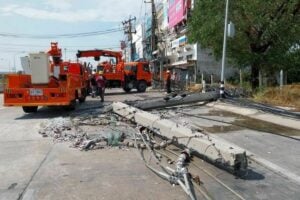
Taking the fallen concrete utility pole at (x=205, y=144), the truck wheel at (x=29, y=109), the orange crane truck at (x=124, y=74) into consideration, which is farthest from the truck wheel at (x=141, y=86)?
the fallen concrete utility pole at (x=205, y=144)

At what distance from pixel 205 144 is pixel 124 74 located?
101ft

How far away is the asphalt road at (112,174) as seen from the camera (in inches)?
278

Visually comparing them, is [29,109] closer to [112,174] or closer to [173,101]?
[173,101]

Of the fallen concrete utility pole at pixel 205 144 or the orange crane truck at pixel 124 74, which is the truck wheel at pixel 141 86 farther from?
the fallen concrete utility pole at pixel 205 144

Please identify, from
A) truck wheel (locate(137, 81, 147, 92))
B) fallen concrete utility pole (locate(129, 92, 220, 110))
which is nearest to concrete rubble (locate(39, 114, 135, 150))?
fallen concrete utility pole (locate(129, 92, 220, 110))

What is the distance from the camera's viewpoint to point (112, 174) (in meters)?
8.27

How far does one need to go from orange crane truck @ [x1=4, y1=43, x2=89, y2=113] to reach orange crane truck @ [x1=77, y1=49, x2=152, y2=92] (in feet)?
53.7

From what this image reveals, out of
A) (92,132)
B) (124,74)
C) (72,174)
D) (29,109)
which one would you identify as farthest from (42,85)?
(124,74)

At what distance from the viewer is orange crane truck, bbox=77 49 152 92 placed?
39031 mm

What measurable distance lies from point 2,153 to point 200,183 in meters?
5.15

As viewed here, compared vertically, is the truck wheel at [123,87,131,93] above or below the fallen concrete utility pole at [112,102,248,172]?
below

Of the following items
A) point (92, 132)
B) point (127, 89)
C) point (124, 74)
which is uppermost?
point (124, 74)

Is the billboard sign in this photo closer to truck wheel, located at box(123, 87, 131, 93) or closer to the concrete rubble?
truck wheel, located at box(123, 87, 131, 93)

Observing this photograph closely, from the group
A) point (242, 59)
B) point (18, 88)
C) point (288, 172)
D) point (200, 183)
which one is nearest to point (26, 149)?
point (200, 183)
